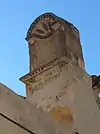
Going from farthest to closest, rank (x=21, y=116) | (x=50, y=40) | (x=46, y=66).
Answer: (x=50, y=40) < (x=46, y=66) < (x=21, y=116)

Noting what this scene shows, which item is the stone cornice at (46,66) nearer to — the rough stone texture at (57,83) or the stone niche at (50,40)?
the rough stone texture at (57,83)

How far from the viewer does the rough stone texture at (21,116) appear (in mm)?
3373

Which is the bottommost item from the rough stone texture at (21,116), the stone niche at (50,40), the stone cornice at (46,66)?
the rough stone texture at (21,116)

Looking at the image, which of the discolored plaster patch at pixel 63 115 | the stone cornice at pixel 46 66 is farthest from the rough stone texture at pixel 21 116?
the stone cornice at pixel 46 66

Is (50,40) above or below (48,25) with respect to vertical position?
below

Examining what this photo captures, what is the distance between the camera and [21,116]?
3.56 m

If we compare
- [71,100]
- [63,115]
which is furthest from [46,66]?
[63,115]

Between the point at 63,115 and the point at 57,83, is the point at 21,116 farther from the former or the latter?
the point at 57,83

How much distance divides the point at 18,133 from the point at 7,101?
0.34 meters

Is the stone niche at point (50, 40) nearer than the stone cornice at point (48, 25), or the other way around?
the stone niche at point (50, 40)

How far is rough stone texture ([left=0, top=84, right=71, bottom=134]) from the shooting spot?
3.37 metres

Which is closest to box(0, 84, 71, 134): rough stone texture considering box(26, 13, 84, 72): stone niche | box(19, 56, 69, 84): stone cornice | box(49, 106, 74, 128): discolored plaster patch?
box(49, 106, 74, 128): discolored plaster patch

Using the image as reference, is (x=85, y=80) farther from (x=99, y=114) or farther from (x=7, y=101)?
(x=7, y=101)

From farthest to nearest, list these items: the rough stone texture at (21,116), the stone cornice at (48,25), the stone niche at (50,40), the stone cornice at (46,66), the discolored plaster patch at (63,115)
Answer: the stone cornice at (48,25)
the stone niche at (50,40)
the stone cornice at (46,66)
the discolored plaster patch at (63,115)
the rough stone texture at (21,116)
